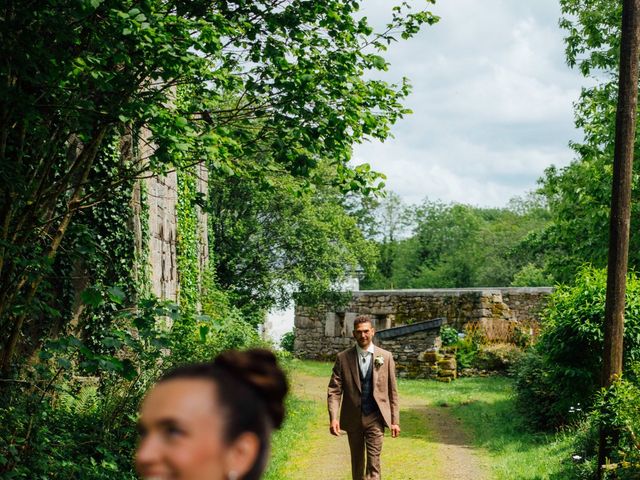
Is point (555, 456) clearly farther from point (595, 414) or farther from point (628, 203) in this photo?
point (628, 203)

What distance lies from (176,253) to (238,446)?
48.9ft

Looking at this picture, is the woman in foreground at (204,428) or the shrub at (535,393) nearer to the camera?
the woman in foreground at (204,428)

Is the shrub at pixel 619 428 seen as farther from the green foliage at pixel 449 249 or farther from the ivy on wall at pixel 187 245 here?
the green foliage at pixel 449 249

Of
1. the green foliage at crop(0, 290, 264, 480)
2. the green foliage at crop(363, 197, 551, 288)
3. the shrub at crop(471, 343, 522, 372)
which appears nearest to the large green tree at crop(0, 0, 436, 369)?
the green foliage at crop(0, 290, 264, 480)

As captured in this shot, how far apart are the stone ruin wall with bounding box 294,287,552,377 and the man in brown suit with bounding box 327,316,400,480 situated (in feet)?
54.4

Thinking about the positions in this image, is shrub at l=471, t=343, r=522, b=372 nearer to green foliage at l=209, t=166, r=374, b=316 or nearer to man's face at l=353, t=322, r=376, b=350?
green foliage at l=209, t=166, r=374, b=316

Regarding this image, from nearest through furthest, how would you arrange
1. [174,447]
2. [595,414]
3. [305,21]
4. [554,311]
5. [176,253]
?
[174,447]
[305,21]
[595,414]
[554,311]
[176,253]

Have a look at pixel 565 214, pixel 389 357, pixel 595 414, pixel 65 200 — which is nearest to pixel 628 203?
pixel 595 414

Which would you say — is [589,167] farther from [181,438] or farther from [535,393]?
[181,438]

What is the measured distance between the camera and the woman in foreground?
0.94 meters

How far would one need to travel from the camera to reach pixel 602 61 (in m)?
18.0

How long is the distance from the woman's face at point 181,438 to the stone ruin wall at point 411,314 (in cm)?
2419

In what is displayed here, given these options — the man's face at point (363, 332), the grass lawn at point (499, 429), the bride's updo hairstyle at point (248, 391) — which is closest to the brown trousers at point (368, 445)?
the man's face at point (363, 332)

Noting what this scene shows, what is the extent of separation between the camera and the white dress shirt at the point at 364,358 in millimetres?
8328
